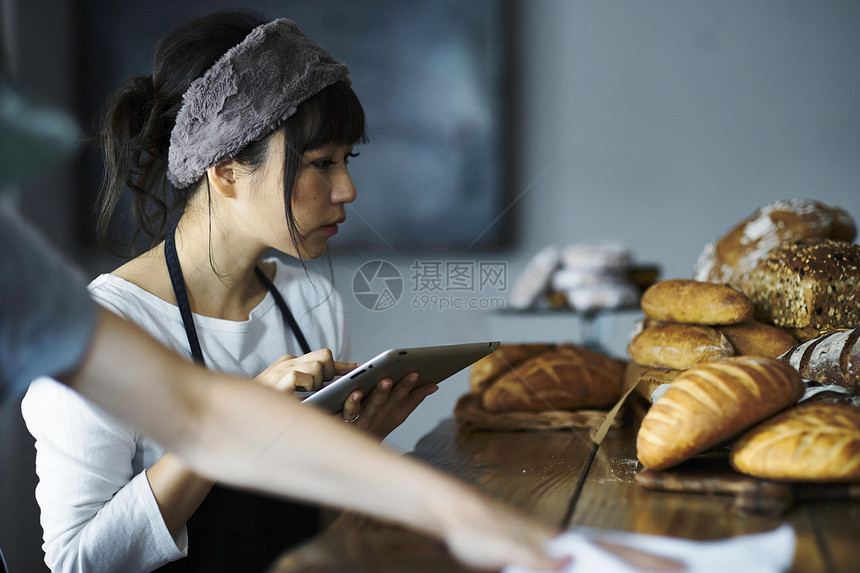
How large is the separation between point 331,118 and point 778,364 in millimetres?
521

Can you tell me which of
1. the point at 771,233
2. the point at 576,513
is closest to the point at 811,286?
the point at 771,233

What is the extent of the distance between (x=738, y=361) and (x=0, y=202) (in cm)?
56

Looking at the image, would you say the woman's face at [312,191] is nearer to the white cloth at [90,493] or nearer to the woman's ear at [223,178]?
the woman's ear at [223,178]

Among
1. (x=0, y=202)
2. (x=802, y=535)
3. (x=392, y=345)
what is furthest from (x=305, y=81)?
(x=802, y=535)

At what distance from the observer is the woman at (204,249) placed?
70 centimetres

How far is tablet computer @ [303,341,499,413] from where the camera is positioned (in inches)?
24.2

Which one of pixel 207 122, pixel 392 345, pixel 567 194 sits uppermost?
pixel 207 122

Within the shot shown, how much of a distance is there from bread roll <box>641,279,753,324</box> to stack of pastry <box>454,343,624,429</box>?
0.12 meters

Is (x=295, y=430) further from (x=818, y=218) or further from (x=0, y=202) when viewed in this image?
(x=818, y=218)

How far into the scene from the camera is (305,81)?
2.47 feet

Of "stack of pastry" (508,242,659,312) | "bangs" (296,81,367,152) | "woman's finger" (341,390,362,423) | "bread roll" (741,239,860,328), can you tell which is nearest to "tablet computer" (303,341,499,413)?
"woman's finger" (341,390,362,423)

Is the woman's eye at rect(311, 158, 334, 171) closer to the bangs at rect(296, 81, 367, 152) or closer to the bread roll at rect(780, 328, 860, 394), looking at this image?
the bangs at rect(296, 81, 367, 152)

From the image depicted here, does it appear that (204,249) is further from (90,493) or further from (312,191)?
(90,493)

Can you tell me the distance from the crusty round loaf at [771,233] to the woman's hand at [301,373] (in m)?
0.59
